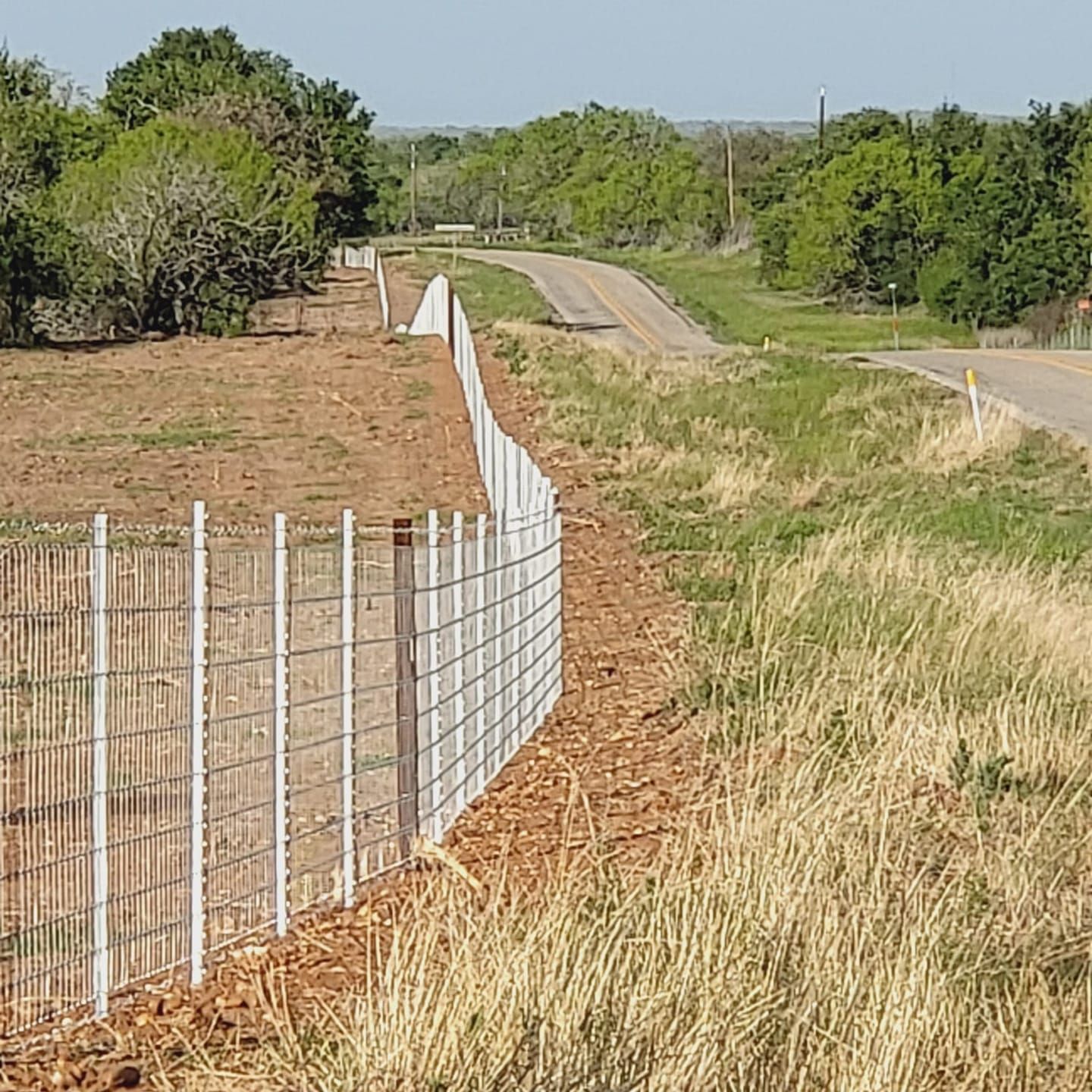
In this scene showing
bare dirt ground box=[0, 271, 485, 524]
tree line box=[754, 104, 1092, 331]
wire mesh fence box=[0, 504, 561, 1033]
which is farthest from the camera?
tree line box=[754, 104, 1092, 331]

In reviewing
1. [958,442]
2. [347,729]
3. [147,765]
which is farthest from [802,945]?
[958,442]

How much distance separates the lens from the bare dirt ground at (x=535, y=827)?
6.23m

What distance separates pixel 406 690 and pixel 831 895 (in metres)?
2.43

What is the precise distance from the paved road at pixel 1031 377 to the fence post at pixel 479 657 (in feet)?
64.3

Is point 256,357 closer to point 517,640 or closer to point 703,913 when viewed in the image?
point 517,640

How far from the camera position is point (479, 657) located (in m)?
10.8

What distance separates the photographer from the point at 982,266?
76.7 metres

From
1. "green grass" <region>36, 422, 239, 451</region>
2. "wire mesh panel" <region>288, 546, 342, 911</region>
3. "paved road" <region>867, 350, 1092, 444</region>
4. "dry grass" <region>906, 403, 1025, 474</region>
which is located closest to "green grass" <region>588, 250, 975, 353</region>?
"paved road" <region>867, 350, 1092, 444</region>

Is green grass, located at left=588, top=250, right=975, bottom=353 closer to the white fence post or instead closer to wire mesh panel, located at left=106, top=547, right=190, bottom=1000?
→ wire mesh panel, located at left=106, top=547, right=190, bottom=1000

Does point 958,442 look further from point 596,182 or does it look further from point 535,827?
point 596,182

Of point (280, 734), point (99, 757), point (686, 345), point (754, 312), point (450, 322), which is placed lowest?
point (686, 345)

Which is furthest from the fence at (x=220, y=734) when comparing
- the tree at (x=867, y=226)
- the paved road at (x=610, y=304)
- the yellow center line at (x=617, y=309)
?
the tree at (x=867, y=226)

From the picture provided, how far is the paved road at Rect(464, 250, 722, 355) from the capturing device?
2430 inches

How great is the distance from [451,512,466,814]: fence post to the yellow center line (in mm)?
44205
